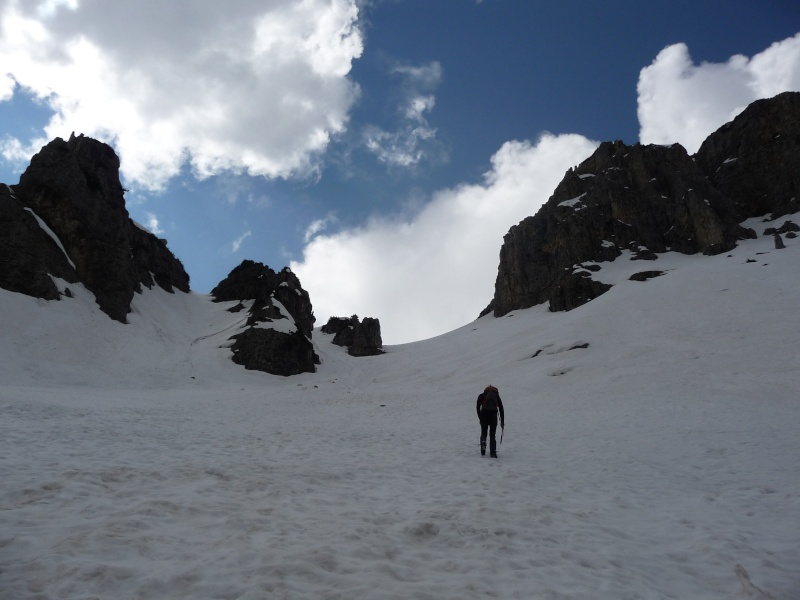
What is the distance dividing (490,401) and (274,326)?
4533cm

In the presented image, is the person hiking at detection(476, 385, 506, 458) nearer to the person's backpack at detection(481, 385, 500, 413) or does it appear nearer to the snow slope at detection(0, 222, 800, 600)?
the person's backpack at detection(481, 385, 500, 413)

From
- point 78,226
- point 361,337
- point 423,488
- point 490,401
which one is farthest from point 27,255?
point 361,337

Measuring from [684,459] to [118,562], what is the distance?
14.5m

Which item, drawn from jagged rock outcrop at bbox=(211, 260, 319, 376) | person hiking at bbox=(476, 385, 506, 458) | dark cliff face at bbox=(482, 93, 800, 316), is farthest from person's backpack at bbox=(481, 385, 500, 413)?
dark cliff face at bbox=(482, 93, 800, 316)

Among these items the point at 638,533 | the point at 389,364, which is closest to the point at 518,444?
the point at 638,533

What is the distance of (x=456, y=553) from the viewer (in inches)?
254

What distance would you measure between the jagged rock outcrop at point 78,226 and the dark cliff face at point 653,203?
220 feet

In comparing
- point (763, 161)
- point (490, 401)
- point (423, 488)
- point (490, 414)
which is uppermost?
point (763, 161)

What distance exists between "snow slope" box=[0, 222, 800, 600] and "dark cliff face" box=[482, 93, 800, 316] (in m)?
55.5

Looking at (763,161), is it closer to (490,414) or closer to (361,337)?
(361,337)

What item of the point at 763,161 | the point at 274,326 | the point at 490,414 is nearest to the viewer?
the point at 490,414

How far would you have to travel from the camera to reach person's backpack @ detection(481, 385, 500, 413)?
14.9 metres

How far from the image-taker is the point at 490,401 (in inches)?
592

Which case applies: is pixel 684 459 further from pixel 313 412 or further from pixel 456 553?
pixel 313 412
